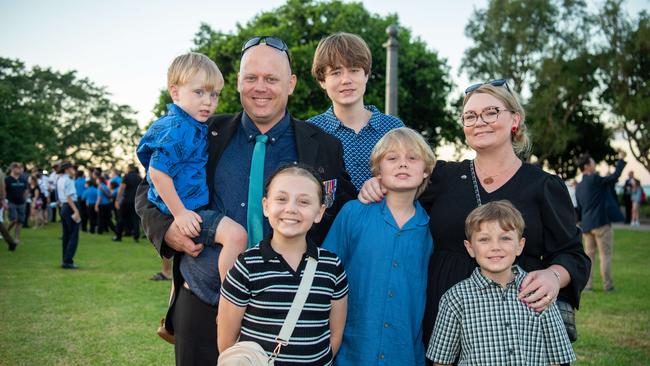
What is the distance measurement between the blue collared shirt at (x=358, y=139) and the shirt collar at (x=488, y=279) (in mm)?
1136

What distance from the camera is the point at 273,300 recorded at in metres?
2.73

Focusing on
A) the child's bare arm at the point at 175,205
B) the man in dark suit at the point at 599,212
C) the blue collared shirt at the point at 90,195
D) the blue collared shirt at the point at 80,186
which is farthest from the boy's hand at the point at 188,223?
the blue collared shirt at the point at 80,186

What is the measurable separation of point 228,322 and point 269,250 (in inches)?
15.6

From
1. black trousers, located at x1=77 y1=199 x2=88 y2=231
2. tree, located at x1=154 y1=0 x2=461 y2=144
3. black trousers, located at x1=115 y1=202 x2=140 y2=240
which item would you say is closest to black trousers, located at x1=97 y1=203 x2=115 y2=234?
black trousers, located at x1=77 y1=199 x2=88 y2=231

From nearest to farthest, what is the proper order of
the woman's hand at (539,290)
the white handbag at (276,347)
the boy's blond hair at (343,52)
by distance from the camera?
the white handbag at (276,347), the woman's hand at (539,290), the boy's blond hair at (343,52)

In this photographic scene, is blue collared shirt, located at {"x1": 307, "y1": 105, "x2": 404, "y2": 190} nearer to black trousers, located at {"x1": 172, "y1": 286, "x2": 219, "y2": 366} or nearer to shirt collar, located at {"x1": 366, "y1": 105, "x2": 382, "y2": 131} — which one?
shirt collar, located at {"x1": 366, "y1": 105, "x2": 382, "y2": 131}

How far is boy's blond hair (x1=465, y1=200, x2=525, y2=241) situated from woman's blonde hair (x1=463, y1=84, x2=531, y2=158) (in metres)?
0.54

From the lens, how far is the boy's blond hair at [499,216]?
2863 mm

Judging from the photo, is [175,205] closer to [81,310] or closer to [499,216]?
[499,216]

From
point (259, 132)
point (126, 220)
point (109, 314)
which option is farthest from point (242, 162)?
point (126, 220)

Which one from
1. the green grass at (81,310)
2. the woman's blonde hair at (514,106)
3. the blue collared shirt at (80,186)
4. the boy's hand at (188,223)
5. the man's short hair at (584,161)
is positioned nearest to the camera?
the boy's hand at (188,223)

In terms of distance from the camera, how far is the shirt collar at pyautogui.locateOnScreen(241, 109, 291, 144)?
324cm

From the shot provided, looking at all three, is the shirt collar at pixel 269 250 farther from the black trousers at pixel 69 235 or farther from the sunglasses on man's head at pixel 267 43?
the black trousers at pixel 69 235

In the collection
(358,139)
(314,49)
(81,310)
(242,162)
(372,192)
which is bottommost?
(81,310)
